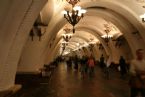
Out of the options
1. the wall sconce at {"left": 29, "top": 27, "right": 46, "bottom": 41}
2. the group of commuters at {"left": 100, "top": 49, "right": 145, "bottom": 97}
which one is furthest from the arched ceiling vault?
the group of commuters at {"left": 100, "top": 49, "right": 145, "bottom": 97}

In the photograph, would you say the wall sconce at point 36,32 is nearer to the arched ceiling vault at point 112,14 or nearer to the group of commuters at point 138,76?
the arched ceiling vault at point 112,14

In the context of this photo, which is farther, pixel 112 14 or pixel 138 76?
pixel 112 14

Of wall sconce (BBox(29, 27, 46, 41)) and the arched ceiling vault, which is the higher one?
the arched ceiling vault

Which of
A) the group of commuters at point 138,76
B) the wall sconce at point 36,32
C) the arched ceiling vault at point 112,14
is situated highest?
the arched ceiling vault at point 112,14

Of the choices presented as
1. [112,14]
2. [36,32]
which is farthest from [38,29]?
[112,14]

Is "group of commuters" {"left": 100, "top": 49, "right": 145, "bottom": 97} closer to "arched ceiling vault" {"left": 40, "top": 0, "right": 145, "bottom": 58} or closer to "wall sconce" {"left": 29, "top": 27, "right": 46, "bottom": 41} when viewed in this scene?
"wall sconce" {"left": 29, "top": 27, "right": 46, "bottom": 41}

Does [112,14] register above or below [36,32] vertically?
above

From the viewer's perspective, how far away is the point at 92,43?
117 feet

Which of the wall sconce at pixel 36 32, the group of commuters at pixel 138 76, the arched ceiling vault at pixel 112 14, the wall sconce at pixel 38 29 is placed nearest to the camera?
the group of commuters at pixel 138 76

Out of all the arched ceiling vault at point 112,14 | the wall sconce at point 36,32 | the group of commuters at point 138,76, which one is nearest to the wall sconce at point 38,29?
the wall sconce at point 36,32

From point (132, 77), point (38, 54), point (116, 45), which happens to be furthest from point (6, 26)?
point (116, 45)

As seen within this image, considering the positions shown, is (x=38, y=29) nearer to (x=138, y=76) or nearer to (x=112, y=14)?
(x=138, y=76)

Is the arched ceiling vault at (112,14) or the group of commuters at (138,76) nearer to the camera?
the group of commuters at (138,76)

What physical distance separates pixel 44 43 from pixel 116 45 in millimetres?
11116
